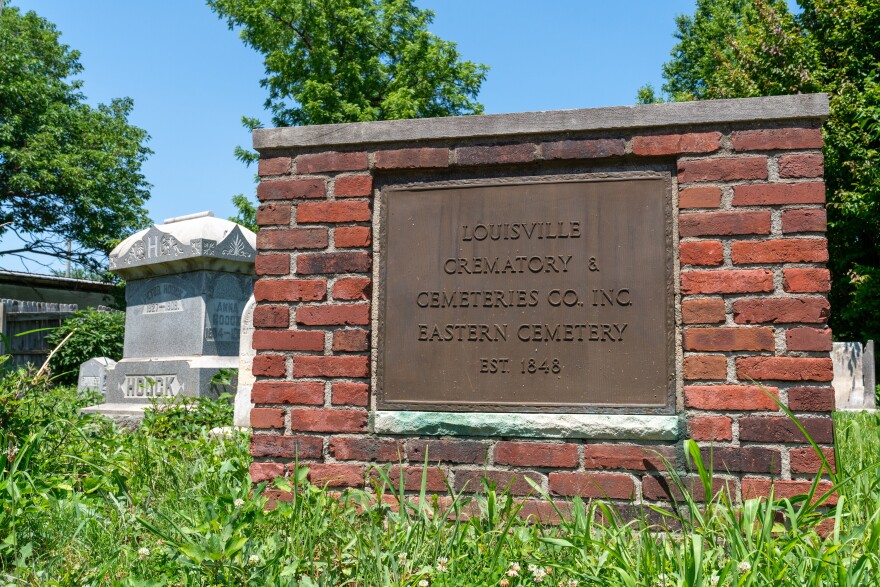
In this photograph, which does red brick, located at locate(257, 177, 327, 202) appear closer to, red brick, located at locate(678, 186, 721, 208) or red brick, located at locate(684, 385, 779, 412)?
red brick, located at locate(678, 186, 721, 208)

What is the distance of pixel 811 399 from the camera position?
111 inches

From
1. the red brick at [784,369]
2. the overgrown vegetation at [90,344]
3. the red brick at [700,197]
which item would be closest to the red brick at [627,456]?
the red brick at [784,369]

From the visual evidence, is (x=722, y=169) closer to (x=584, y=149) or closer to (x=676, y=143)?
(x=676, y=143)

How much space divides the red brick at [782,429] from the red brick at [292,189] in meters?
2.04

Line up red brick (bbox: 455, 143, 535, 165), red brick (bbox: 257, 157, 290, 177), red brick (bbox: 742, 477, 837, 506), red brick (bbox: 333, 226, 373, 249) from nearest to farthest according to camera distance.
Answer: red brick (bbox: 742, 477, 837, 506), red brick (bbox: 455, 143, 535, 165), red brick (bbox: 333, 226, 373, 249), red brick (bbox: 257, 157, 290, 177)

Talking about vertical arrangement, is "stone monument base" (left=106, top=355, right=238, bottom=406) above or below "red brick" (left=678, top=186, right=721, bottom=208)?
below

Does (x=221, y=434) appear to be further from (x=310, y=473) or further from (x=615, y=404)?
(x=615, y=404)

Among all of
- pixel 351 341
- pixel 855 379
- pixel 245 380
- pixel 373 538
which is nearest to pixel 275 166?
pixel 351 341

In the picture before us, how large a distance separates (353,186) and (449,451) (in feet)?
4.08

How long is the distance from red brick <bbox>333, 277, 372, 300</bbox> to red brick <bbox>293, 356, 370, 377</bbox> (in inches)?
10.6

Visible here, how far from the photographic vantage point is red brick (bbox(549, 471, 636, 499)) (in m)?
2.94

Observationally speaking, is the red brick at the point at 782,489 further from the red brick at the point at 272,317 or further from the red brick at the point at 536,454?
the red brick at the point at 272,317

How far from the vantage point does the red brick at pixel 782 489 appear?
279cm

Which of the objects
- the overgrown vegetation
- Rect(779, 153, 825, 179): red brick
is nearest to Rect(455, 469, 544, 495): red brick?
Rect(779, 153, 825, 179): red brick
